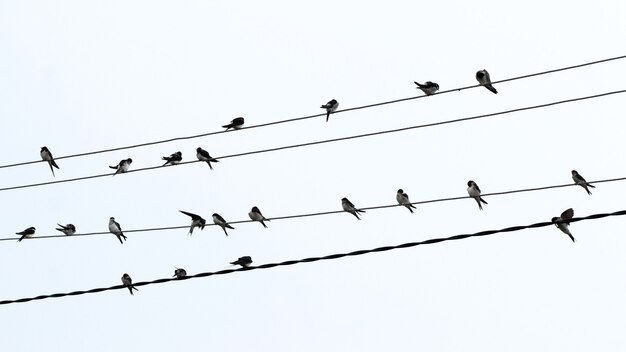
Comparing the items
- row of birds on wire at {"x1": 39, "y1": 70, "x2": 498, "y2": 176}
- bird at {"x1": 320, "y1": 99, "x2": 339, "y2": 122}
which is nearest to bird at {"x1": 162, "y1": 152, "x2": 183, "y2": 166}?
row of birds on wire at {"x1": 39, "y1": 70, "x2": 498, "y2": 176}

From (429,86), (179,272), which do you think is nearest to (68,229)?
(179,272)

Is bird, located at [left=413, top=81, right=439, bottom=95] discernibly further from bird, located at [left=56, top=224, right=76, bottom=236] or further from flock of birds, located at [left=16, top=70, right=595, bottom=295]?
bird, located at [left=56, top=224, right=76, bottom=236]

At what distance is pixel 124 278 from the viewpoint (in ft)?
71.7

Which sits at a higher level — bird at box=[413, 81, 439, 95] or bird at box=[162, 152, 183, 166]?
bird at box=[162, 152, 183, 166]

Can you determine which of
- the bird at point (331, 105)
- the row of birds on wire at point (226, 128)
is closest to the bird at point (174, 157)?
the row of birds on wire at point (226, 128)

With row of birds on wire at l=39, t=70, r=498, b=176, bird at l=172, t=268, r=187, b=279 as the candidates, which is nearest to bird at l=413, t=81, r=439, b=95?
row of birds on wire at l=39, t=70, r=498, b=176

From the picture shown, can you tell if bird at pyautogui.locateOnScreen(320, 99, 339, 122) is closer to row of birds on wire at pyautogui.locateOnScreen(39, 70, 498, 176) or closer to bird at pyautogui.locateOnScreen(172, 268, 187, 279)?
row of birds on wire at pyautogui.locateOnScreen(39, 70, 498, 176)

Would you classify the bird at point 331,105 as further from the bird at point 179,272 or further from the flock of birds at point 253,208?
the bird at point 179,272

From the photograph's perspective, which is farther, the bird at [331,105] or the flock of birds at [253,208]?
the bird at [331,105]

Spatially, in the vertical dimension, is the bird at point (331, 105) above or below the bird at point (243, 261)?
above

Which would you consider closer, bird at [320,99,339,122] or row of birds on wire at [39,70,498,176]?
row of birds on wire at [39,70,498,176]

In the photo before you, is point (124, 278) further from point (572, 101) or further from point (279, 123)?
point (572, 101)

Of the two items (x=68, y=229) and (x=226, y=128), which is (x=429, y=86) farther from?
(x=68, y=229)

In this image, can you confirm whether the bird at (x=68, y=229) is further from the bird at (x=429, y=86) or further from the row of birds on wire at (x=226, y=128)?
the bird at (x=429, y=86)
